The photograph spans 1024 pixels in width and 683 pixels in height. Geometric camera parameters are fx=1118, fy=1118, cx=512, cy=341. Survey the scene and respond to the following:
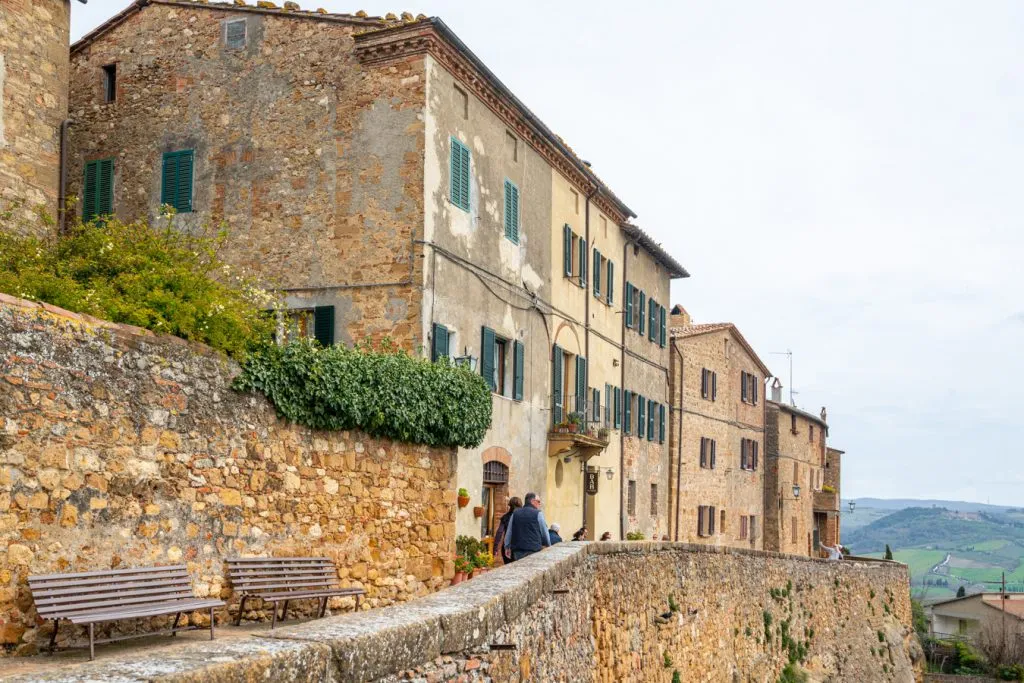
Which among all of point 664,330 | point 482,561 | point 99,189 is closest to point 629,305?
point 664,330

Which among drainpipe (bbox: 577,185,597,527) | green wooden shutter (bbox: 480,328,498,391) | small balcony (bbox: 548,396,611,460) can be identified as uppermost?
drainpipe (bbox: 577,185,597,527)

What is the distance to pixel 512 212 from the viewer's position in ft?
67.4

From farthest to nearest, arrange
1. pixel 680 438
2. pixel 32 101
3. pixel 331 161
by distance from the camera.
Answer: pixel 680 438, pixel 331 161, pixel 32 101

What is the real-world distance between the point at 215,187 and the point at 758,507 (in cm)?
2909

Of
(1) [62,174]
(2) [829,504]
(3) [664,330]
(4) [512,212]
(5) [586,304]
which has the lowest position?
(2) [829,504]

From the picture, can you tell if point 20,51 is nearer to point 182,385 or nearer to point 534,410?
point 182,385

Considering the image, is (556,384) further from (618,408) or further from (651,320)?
(651,320)

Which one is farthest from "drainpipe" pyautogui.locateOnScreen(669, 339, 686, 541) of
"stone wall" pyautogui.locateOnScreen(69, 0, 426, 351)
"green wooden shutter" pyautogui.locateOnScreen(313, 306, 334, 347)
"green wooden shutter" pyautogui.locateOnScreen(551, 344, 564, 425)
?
"stone wall" pyautogui.locateOnScreen(69, 0, 426, 351)

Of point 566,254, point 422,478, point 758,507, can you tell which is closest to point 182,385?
point 422,478

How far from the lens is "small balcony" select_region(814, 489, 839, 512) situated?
Answer: 5069cm

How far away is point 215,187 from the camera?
17.9 metres

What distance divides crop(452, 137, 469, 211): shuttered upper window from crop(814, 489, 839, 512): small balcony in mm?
36365

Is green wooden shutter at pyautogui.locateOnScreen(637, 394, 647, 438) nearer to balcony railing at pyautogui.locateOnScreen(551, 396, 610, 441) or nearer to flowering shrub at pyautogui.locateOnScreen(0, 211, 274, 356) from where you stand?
balcony railing at pyautogui.locateOnScreen(551, 396, 610, 441)

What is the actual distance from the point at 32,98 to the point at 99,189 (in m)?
3.23
